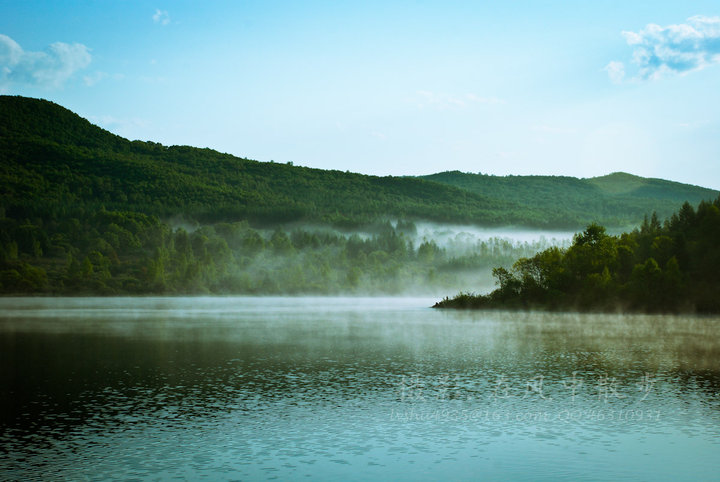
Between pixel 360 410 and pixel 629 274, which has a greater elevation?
pixel 629 274

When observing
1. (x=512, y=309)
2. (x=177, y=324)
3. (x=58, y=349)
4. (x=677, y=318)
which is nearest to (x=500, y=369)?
(x=58, y=349)

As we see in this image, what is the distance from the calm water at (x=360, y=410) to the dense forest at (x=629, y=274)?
68.6 meters

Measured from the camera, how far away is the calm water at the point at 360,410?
32.2 meters

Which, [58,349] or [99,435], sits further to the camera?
[58,349]

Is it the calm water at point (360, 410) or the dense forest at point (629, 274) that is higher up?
the dense forest at point (629, 274)

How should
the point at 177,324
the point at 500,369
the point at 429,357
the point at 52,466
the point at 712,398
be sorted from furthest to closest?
the point at 177,324 < the point at 429,357 < the point at 500,369 < the point at 712,398 < the point at 52,466

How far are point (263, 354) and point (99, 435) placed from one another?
40.7 meters

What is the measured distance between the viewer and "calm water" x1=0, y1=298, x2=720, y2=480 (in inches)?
1268

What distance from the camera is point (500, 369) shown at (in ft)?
212

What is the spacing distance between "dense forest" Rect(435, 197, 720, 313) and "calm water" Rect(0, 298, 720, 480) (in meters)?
68.6

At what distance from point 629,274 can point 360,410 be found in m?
142

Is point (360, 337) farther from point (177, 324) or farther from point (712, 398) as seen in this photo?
point (712, 398)

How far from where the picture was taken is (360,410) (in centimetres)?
4472

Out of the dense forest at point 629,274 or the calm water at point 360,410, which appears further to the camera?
the dense forest at point 629,274
